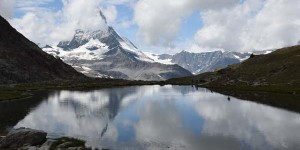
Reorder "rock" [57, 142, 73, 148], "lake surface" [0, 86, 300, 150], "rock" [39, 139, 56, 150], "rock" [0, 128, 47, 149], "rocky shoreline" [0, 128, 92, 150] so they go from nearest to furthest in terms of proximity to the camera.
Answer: "rocky shoreline" [0, 128, 92, 150] → "rock" [39, 139, 56, 150] → "rock" [0, 128, 47, 149] → "rock" [57, 142, 73, 148] → "lake surface" [0, 86, 300, 150]

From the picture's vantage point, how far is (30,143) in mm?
57688

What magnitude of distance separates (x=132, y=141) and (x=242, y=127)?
2738 cm

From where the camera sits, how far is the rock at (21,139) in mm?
56500

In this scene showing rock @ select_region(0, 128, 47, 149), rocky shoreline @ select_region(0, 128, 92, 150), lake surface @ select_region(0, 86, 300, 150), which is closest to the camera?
rocky shoreline @ select_region(0, 128, 92, 150)

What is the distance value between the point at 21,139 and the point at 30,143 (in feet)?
4.94

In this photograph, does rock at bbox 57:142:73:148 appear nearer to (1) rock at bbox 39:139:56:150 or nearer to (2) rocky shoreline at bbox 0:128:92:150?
(2) rocky shoreline at bbox 0:128:92:150

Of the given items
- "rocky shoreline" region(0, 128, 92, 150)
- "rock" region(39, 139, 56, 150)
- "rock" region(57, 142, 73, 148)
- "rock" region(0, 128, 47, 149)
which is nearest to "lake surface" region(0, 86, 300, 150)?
"rock" region(57, 142, 73, 148)

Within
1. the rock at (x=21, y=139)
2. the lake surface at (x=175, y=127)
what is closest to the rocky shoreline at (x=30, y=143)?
the rock at (x=21, y=139)

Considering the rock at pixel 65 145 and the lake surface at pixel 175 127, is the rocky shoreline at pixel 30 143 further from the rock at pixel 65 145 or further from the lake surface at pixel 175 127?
the lake surface at pixel 175 127

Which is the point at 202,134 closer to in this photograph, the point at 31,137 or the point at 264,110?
the point at 31,137

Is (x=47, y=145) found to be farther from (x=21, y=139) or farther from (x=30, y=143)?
(x=21, y=139)

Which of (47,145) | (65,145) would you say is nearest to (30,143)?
(47,145)

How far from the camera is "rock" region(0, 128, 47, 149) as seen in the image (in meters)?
56.5

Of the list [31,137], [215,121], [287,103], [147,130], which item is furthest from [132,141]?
[287,103]
